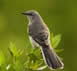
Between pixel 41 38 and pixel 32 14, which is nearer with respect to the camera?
pixel 32 14

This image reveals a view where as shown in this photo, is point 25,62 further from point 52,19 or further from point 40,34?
point 52,19

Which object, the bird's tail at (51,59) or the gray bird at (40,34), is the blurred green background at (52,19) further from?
the bird's tail at (51,59)

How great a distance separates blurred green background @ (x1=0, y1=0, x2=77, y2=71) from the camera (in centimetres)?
580

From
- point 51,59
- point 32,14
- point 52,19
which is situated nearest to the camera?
point 51,59

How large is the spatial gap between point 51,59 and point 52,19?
3.53 metres

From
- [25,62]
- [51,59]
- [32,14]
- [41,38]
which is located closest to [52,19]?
[41,38]

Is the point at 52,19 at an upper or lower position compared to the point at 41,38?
lower

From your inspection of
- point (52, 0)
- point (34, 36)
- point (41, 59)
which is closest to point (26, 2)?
point (52, 0)

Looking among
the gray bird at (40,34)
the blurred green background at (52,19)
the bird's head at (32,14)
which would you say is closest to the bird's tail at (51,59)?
the gray bird at (40,34)

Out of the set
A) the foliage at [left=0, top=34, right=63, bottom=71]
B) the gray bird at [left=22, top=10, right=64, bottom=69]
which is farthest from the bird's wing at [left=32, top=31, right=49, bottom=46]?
the foliage at [left=0, top=34, right=63, bottom=71]

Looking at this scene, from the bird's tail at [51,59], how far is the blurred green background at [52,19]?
10.0 ft

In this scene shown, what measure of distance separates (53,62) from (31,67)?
16 centimetres

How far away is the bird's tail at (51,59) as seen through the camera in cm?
219

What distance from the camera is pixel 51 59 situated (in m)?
2.35
